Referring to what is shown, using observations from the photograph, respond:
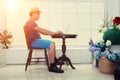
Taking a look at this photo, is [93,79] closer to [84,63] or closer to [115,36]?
[115,36]

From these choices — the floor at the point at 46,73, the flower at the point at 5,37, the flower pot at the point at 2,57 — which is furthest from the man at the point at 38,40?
the flower pot at the point at 2,57

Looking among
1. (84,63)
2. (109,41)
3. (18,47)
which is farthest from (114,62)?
(18,47)

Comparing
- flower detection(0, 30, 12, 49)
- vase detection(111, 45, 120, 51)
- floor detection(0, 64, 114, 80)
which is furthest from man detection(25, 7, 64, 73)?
vase detection(111, 45, 120, 51)

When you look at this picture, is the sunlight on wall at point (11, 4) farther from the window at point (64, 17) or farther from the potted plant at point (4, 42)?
the potted plant at point (4, 42)

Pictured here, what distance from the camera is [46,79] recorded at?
4238mm

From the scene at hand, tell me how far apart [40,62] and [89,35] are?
4.31 feet

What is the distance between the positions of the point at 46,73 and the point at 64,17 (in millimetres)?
1697

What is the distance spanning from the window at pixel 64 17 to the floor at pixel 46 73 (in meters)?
0.81

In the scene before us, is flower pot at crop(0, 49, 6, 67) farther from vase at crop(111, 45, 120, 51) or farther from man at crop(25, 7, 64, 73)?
vase at crop(111, 45, 120, 51)

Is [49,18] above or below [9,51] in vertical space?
above

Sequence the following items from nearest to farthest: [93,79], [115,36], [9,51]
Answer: [93,79] → [115,36] → [9,51]

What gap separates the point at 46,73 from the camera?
4734 mm

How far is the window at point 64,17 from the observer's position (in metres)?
5.85

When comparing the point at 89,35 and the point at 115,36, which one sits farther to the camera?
the point at 89,35
